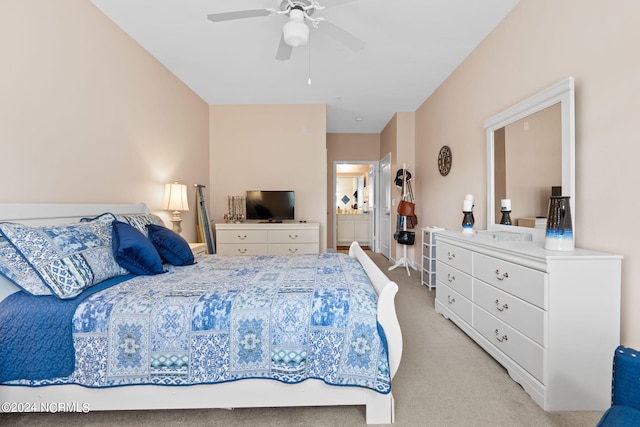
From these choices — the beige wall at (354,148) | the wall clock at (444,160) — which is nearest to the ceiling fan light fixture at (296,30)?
the wall clock at (444,160)

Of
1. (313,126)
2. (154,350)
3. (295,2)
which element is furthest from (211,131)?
(154,350)

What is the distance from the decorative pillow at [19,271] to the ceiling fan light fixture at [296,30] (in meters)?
2.11

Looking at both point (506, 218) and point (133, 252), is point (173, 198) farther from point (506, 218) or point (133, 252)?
point (506, 218)

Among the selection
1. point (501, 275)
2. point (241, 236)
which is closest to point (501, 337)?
point (501, 275)

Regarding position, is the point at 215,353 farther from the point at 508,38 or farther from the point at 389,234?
the point at 389,234

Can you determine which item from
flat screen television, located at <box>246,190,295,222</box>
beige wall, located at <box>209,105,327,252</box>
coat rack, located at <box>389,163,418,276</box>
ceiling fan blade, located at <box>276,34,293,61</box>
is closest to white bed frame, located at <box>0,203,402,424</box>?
ceiling fan blade, located at <box>276,34,293,61</box>

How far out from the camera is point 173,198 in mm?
3086

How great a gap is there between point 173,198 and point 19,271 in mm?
1763

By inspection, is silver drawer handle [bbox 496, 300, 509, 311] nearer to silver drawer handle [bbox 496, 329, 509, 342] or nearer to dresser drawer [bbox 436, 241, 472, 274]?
silver drawer handle [bbox 496, 329, 509, 342]

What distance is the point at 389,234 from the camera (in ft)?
18.1

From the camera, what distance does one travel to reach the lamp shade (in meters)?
3.06

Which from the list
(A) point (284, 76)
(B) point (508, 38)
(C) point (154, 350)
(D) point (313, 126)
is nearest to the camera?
(C) point (154, 350)

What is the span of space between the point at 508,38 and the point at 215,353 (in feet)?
10.8

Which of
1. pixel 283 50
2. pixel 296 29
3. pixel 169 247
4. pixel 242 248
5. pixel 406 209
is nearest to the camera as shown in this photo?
pixel 296 29
